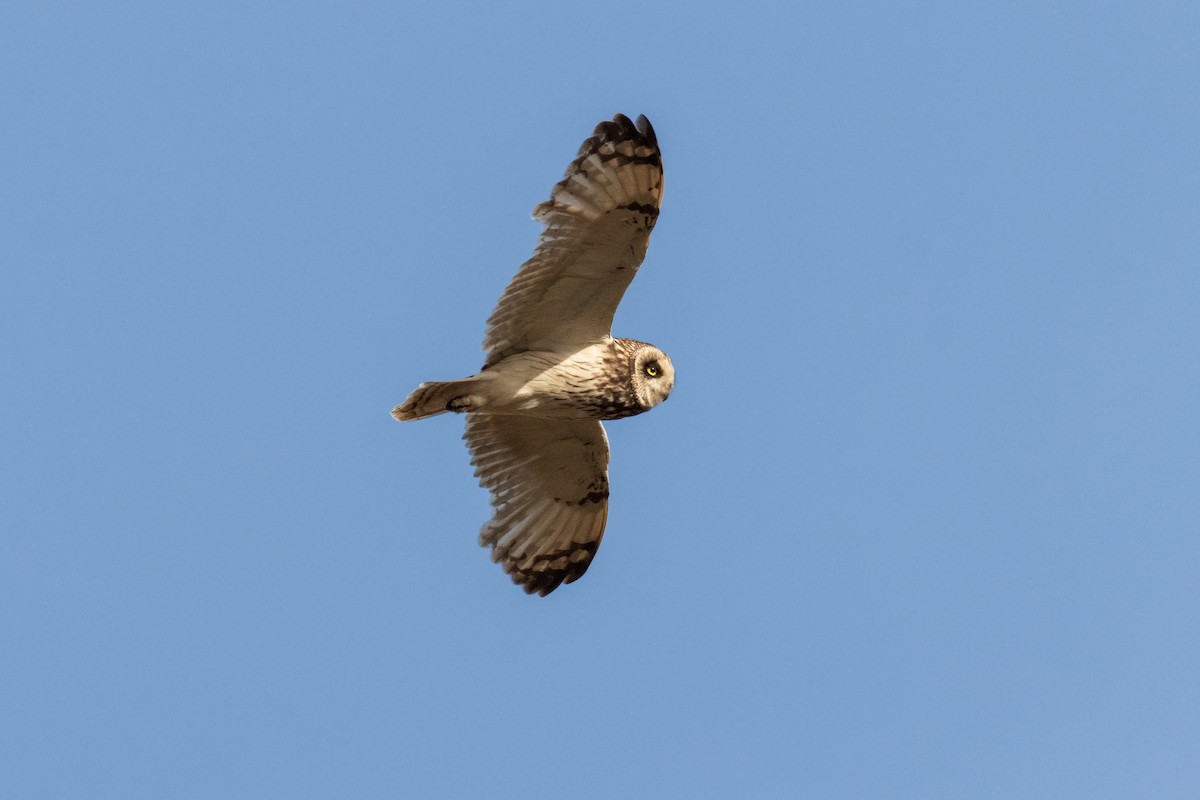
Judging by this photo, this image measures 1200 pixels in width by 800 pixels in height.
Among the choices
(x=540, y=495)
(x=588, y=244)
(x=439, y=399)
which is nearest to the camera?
(x=588, y=244)

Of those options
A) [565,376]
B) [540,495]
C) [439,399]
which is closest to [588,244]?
[565,376]

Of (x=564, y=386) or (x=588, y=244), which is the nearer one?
(x=588, y=244)

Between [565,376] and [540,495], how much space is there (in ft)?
4.49

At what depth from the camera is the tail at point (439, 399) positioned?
9.31 metres

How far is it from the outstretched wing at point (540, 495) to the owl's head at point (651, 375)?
86 cm

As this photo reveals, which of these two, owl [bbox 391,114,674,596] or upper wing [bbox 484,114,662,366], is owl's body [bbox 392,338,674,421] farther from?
upper wing [bbox 484,114,662,366]

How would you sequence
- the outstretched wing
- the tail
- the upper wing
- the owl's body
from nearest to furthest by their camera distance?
the upper wing, the tail, the owl's body, the outstretched wing

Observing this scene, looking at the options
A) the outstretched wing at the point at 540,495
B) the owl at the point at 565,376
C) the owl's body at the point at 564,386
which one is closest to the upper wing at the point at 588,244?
the owl at the point at 565,376

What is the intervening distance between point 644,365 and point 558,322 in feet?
1.91

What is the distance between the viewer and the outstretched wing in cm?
1036

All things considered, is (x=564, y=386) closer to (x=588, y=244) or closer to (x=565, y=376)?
(x=565, y=376)

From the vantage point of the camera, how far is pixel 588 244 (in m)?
9.16

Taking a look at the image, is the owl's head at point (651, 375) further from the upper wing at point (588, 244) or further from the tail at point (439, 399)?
the tail at point (439, 399)

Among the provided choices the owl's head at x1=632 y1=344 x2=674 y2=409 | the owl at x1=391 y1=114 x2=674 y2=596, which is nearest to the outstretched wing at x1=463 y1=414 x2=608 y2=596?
the owl at x1=391 y1=114 x2=674 y2=596
